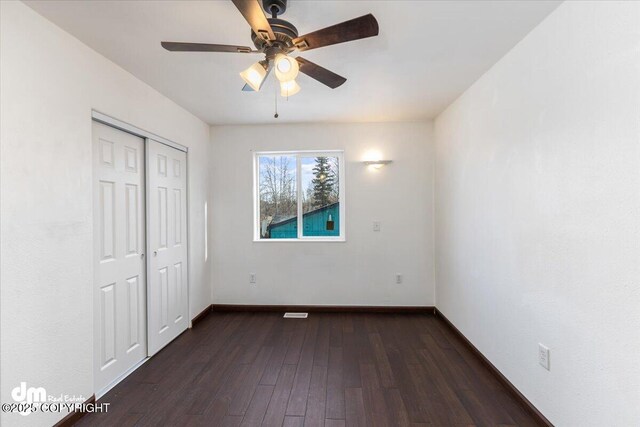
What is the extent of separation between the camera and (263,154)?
402 centimetres

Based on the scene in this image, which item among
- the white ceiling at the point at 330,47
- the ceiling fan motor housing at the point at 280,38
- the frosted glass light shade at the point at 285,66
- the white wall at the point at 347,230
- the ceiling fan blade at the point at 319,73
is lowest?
the white wall at the point at 347,230

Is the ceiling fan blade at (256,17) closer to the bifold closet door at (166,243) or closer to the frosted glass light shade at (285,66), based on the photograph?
the frosted glass light shade at (285,66)

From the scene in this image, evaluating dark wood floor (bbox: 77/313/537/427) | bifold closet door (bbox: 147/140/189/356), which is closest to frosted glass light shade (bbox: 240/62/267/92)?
bifold closet door (bbox: 147/140/189/356)

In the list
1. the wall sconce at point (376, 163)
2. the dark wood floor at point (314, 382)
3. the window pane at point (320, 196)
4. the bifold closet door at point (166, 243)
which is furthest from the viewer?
the window pane at point (320, 196)

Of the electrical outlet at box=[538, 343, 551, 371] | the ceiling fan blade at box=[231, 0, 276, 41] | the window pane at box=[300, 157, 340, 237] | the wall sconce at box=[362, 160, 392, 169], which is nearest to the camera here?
the ceiling fan blade at box=[231, 0, 276, 41]

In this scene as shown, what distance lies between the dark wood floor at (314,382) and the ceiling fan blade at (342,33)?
87.6 inches

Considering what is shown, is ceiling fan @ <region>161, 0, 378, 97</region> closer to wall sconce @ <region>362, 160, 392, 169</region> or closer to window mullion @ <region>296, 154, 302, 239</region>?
wall sconce @ <region>362, 160, 392, 169</region>

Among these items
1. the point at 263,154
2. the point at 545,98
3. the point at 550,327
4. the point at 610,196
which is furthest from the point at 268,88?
the point at 550,327

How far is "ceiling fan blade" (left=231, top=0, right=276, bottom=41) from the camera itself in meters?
1.23

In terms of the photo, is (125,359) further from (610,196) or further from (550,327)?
(610,196)

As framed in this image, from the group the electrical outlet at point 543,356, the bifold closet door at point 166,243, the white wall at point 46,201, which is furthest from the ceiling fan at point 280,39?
the electrical outlet at point 543,356

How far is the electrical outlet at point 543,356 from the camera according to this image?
1757 millimetres

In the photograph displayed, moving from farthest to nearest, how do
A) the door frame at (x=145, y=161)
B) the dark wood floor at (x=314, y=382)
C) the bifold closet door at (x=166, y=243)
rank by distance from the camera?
the bifold closet door at (x=166, y=243) → the door frame at (x=145, y=161) → the dark wood floor at (x=314, y=382)

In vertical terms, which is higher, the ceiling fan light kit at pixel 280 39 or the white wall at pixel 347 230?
the ceiling fan light kit at pixel 280 39
